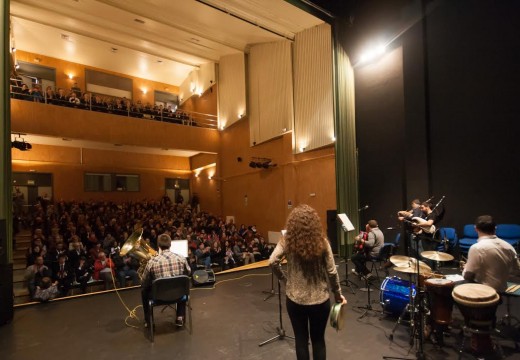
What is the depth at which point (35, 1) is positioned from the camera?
30.6 ft

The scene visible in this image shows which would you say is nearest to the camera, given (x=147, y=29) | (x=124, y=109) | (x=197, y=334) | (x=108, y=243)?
(x=197, y=334)

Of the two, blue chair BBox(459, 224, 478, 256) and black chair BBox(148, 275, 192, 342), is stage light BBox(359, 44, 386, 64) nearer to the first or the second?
blue chair BBox(459, 224, 478, 256)

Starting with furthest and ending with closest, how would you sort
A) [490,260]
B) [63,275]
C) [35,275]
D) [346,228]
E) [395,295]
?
1. [63,275]
2. [35,275]
3. [346,228]
4. [395,295]
5. [490,260]

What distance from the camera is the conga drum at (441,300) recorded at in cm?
299

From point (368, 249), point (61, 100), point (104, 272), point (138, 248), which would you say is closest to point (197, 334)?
point (138, 248)

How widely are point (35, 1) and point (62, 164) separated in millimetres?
5743

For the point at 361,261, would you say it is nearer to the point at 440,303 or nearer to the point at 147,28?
the point at 440,303

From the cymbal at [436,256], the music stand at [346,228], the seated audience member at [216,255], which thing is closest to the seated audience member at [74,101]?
the seated audience member at [216,255]

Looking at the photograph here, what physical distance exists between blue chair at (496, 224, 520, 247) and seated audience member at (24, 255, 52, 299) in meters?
8.06

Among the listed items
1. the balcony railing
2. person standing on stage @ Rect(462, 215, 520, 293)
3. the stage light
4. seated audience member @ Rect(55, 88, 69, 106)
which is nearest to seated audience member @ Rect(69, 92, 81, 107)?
the balcony railing

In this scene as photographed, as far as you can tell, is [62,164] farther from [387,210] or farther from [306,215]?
[306,215]

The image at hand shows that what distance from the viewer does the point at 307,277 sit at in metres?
2.01

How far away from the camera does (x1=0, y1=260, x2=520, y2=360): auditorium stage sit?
3.12 m

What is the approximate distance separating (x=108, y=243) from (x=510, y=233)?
8.44 metres
